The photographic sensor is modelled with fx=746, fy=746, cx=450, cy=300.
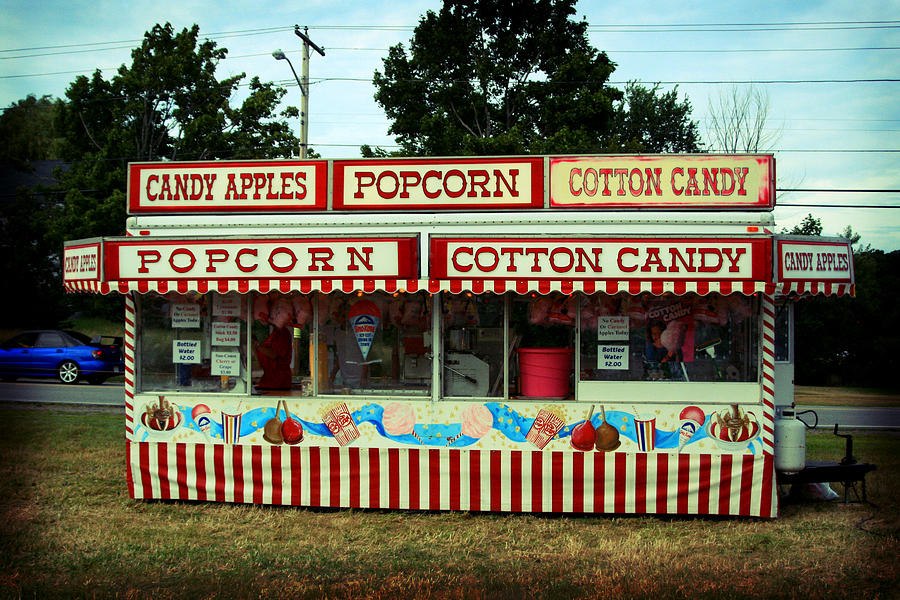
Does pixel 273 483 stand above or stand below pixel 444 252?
below

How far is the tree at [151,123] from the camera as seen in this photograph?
21.7 meters

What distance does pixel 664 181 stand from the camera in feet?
24.6

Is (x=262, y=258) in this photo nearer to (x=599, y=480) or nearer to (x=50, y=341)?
(x=599, y=480)

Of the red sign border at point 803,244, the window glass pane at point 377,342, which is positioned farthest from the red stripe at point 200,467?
the red sign border at point 803,244

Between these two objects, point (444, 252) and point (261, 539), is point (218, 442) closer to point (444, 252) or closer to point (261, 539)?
point (261, 539)

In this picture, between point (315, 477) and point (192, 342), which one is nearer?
point (315, 477)

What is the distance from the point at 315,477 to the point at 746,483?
4258 millimetres

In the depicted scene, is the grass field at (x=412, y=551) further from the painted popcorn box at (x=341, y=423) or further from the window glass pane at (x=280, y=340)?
the window glass pane at (x=280, y=340)

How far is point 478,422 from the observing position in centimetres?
734

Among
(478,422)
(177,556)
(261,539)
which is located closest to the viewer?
(177,556)

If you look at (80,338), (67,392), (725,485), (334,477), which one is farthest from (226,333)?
(80,338)

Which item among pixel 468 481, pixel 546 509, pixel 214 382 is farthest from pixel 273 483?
pixel 546 509

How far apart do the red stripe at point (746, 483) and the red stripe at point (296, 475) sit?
4.36m

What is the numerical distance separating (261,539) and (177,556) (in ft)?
2.60
